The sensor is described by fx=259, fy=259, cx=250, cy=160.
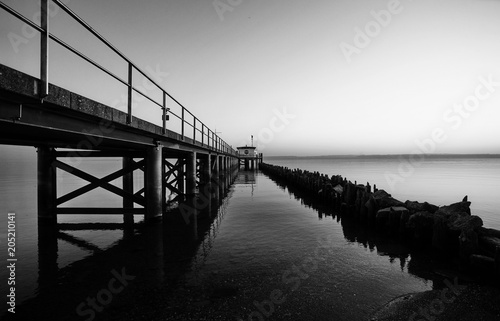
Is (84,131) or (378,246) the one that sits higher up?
(84,131)

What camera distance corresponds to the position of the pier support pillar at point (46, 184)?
885 centimetres

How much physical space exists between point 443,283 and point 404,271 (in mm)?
691

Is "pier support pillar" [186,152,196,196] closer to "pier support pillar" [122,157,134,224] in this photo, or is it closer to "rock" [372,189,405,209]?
"pier support pillar" [122,157,134,224]

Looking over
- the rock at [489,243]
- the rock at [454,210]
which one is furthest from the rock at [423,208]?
the rock at [489,243]

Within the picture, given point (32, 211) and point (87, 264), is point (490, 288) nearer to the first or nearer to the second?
point (87, 264)

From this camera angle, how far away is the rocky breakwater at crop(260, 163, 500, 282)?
18.0 feet

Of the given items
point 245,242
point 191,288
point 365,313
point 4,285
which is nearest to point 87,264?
point 4,285

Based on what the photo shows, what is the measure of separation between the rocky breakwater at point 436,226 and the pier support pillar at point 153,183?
7696mm

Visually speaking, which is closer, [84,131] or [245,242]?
[84,131]

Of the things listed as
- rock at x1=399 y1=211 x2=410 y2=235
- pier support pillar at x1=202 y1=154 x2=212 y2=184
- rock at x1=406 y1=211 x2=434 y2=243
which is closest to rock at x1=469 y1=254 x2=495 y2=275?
rock at x1=406 y1=211 x2=434 y2=243

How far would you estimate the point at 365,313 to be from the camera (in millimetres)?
3850

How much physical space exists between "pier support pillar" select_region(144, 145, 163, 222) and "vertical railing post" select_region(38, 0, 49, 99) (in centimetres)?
556

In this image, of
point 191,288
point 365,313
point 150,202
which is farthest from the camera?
point 150,202

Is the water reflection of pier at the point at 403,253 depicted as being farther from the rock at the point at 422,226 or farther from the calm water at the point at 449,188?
the calm water at the point at 449,188
